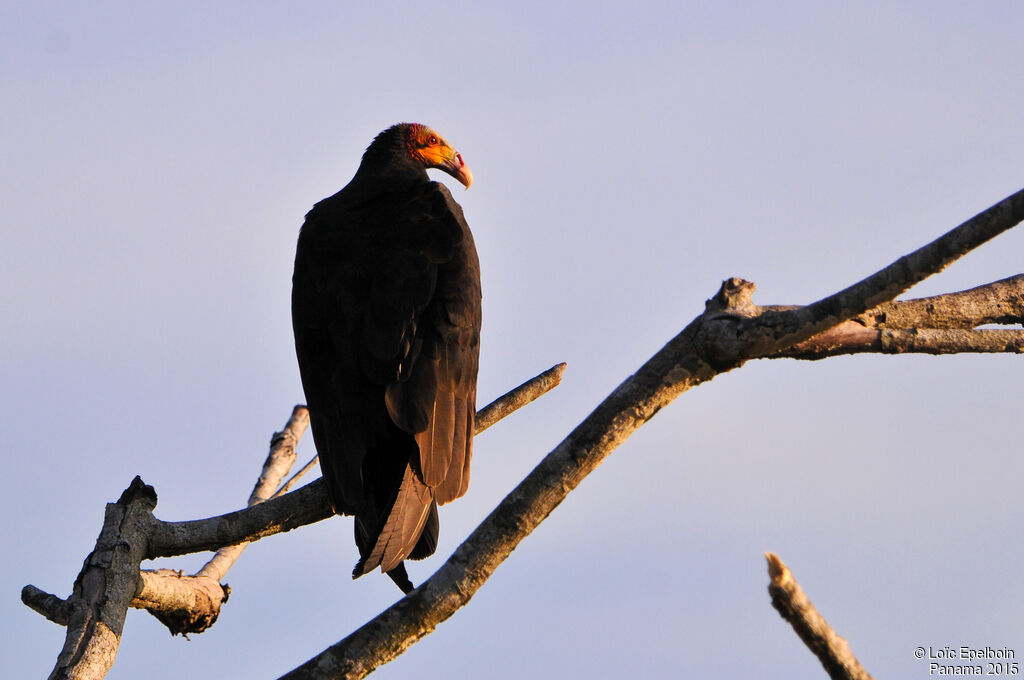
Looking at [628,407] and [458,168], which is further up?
[458,168]

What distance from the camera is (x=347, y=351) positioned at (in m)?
4.22

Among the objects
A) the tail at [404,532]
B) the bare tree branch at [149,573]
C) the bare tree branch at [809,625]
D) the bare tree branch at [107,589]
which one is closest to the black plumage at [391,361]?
the tail at [404,532]

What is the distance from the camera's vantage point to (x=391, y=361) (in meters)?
4.09

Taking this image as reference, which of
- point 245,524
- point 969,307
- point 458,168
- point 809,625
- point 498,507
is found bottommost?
point 809,625

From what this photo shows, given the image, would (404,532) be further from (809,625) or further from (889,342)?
(809,625)

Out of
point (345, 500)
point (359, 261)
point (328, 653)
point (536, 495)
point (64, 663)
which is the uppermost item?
point (359, 261)

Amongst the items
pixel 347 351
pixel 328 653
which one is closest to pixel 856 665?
pixel 328 653

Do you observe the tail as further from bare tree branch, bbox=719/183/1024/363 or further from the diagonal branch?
bare tree branch, bbox=719/183/1024/363

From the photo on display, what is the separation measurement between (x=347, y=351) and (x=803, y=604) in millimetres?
2313

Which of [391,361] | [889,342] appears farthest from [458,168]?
[889,342]

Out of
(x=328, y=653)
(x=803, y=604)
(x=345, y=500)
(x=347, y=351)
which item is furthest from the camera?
(x=347, y=351)

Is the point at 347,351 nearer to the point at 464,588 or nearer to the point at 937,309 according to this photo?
the point at 464,588

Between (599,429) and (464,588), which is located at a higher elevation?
(599,429)

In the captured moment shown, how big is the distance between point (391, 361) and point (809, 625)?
212 centimetres
